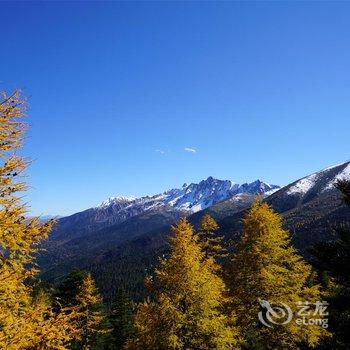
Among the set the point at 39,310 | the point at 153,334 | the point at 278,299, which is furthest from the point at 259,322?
the point at 39,310

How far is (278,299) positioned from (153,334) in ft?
24.4

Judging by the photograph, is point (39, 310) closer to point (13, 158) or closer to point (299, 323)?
point (13, 158)

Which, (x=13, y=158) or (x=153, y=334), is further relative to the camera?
(x=153, y=334)

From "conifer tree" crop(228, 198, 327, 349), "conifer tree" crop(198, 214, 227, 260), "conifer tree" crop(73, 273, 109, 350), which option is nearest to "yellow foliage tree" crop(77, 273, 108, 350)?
"conifer tree" crop(73, 273, 109, 350)

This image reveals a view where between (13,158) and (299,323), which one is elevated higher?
(13,158)

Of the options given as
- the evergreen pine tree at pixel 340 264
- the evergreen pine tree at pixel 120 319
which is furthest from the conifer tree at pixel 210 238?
the evergreen pine tree at pixel 120 319

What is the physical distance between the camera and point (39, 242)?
1080 cm

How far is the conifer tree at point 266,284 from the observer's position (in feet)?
70.1

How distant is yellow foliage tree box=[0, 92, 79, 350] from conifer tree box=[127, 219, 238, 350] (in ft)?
35.4

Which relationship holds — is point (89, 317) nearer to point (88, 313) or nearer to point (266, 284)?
point (88, 313)

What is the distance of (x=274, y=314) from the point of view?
2162 cm

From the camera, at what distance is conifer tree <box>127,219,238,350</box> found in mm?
20188

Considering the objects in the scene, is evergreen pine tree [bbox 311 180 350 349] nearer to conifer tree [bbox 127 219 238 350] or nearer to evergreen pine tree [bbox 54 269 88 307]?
conifer tree [bbox 127 219 238 350]

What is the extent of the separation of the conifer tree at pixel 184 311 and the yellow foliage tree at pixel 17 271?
10795 mm
